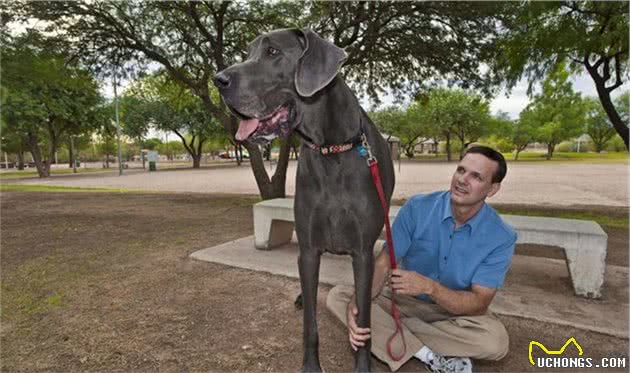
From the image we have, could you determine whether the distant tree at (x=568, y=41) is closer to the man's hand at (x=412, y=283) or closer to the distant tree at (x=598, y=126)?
the man's hand at (x=412, y=283)

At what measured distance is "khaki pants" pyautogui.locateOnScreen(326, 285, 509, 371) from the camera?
97.9 inches

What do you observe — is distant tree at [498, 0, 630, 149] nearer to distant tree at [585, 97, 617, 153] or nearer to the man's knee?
the man's knee

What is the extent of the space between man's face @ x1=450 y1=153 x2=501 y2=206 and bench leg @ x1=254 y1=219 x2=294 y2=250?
141 inches

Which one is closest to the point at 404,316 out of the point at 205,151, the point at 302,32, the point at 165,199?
the point at 302,32

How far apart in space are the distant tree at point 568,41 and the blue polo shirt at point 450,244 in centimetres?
610

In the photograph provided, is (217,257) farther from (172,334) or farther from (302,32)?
(302,32)

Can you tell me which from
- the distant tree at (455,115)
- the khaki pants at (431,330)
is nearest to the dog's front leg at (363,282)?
the khaki pants at (431,330)

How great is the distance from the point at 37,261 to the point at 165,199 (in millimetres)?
7087

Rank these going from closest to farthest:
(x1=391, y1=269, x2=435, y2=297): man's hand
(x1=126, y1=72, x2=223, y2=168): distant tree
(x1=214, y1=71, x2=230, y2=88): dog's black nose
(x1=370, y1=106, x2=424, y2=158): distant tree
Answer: (x1=214, y1=71, x2=230, y2=88): dog's black nose, (x1=391, y1=269, x2=435, y2=297): man's hand, (x1=126, y1=72, x2=223, y2=168): distant tree, (x1=370, y1=106, x2=424, y2=158): distant tree

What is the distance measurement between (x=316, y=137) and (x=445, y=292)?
4.04 ft

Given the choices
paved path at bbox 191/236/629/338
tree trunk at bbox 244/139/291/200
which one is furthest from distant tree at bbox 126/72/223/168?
paved path at bbox 191/236/629/338

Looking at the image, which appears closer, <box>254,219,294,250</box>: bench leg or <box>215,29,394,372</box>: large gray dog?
<box>215,29,394,372</box>: large gray dog

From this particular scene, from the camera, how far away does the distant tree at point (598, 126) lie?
189 ft

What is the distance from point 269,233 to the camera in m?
5.68
